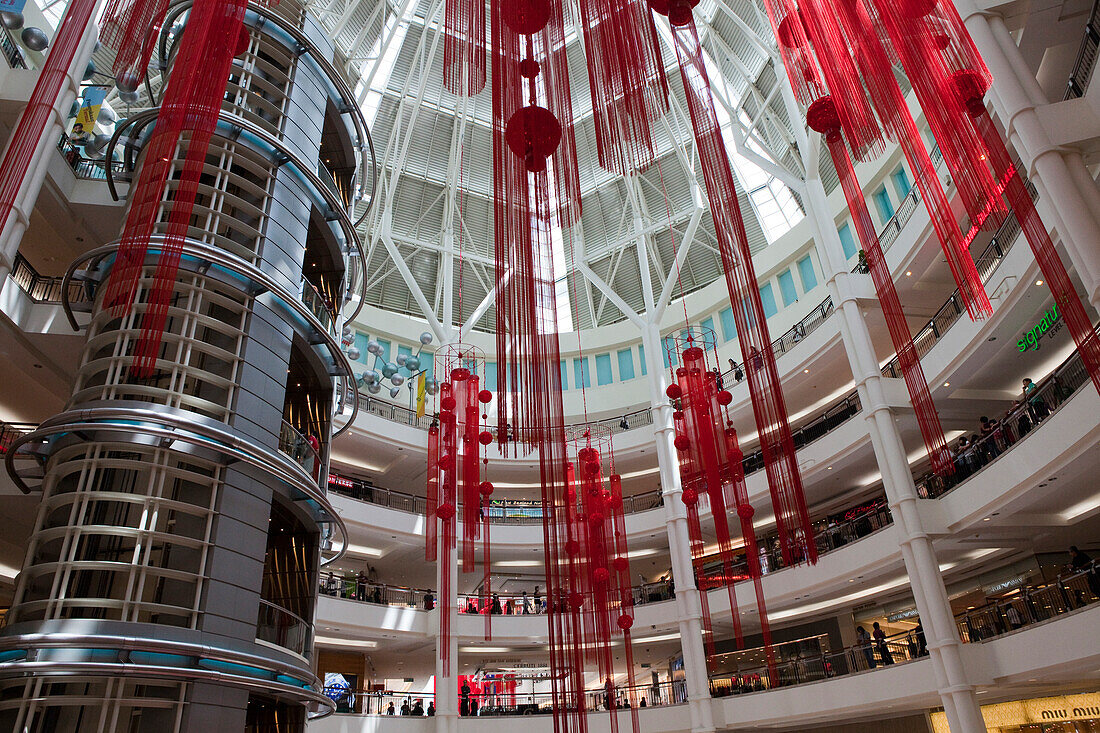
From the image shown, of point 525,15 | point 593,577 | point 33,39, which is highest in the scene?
point 33,39

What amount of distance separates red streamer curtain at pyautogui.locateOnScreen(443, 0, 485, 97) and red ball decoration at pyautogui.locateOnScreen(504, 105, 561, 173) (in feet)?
1.11

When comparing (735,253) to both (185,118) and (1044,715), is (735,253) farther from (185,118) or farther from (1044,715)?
(1044,715)

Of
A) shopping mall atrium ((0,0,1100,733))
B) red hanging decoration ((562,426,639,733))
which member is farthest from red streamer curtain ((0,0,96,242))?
red hanging decoration ((562,426,639,733))

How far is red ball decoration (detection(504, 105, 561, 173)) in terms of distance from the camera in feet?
14.6

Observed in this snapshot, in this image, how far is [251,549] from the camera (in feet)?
39.8

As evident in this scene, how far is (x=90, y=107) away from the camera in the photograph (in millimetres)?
16984

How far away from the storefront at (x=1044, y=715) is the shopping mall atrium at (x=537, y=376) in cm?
10

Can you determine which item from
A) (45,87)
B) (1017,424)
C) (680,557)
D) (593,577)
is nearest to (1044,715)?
(1017,424)

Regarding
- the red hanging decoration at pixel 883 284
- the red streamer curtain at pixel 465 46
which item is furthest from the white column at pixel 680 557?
the red streamer curtain at pixel 465 46

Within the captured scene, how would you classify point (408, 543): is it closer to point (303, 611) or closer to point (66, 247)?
point (303, 611)

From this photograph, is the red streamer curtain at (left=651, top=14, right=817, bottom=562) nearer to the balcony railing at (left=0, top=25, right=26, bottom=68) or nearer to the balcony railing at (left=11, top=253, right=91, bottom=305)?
the balcony railing at (left=11, top=253, right=91, bottom=305)

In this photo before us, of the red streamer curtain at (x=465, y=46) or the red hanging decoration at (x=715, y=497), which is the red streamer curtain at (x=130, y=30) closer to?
the red streamer curtain at (x=465, y=46)

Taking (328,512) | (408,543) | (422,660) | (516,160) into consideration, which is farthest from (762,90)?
(516,160)

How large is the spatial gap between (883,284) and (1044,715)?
20626 millimetres
